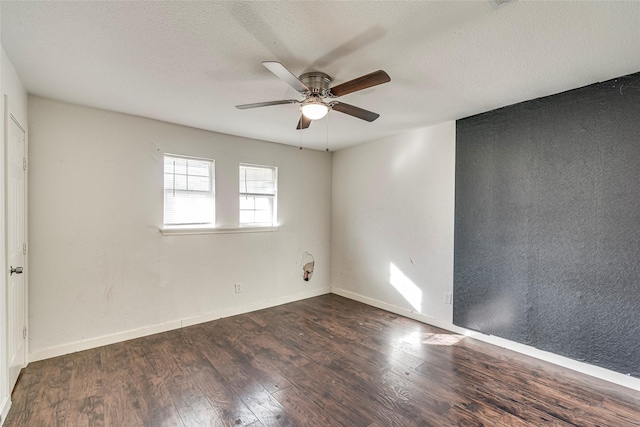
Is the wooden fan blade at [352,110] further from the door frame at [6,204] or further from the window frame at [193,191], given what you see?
the door frame at [6,204]

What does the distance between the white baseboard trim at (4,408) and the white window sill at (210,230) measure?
1.72 meters

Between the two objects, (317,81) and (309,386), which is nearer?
(317,81)

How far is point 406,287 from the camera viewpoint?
3791 millimetres

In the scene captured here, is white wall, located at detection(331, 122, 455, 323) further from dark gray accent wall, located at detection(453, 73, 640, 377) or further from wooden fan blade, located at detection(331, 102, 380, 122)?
wooden fan blade, located at detection(331, 102, 380, 122)

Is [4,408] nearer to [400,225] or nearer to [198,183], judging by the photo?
[198,183]

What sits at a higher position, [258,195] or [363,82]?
[363,82]

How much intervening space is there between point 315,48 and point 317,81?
0.32 meters

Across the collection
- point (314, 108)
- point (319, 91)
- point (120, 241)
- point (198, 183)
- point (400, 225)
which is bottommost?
point (120, 241)

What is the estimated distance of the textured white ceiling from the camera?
59.6 inches

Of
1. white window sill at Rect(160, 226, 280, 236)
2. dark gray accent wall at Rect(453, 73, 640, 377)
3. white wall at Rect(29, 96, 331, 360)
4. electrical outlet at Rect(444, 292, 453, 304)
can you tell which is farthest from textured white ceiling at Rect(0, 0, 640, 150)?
electrical outlet at Rect(444, 292, 453, 304)

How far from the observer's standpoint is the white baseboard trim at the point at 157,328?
106 inches

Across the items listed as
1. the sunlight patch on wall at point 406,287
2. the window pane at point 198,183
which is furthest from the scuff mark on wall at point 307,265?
the window pane at point 198,183

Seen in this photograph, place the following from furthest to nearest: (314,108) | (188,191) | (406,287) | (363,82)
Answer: (406,287)
(188,191)
(314,108)
(363,82)

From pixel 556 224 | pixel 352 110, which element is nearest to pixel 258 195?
pixel 352 110
